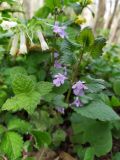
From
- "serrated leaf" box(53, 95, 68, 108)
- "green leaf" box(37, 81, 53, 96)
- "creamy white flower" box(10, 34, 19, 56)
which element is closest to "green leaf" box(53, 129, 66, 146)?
"serrated leaf" box(53, 95, 68, 108)

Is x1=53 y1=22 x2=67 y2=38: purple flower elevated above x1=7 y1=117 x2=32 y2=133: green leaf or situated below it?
above

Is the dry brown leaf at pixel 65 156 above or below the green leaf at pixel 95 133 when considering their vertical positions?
below

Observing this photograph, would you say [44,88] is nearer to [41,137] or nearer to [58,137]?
A: [41,137]

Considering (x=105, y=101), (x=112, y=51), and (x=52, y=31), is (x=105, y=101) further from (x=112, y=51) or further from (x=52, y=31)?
(x=112, y=51)

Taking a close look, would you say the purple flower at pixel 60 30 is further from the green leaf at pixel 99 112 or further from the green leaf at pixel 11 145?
the green leaf at pixel 11 145

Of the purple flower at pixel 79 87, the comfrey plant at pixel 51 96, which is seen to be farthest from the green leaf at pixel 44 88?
the purple flower at pixel 79 87

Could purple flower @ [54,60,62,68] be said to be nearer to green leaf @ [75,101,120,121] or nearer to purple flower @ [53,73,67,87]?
purple flower @ [53,73,67,87]
